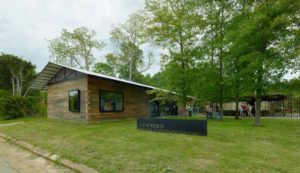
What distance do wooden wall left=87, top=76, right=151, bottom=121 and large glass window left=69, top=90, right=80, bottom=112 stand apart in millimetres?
1038

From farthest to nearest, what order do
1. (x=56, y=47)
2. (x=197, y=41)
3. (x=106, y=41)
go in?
1. (x=106, y=41)
2. (x=56, y=47)
3. (x=197, y=41)

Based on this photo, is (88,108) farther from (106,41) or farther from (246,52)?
(106,41)

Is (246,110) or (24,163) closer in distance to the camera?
(24,163)

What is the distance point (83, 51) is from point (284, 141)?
2763 cm

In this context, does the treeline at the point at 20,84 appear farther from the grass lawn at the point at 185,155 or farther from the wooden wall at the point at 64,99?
the grass lawn at the point at 185,155

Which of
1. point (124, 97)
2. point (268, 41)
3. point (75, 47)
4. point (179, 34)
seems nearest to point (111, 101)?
point (124, 97)

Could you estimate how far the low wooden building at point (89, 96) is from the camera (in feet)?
41.4

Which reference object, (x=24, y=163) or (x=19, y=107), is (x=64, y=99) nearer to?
(x=19, y=107)

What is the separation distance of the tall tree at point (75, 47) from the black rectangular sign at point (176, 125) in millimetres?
22707

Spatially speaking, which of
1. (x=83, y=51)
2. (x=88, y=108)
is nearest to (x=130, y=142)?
(x=88, y=108)

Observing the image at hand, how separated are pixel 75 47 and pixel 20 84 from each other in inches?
350

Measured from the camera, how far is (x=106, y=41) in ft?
99.1

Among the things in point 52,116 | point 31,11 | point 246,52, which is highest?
point 31,11

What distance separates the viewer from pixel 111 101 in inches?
553
